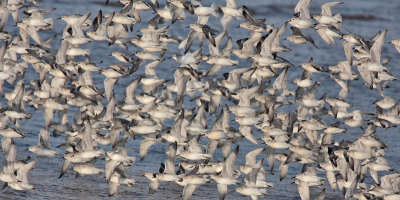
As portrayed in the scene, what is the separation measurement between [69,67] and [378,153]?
5660 millimetres

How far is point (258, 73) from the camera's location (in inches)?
526

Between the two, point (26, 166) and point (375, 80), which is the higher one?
point (375, 80)

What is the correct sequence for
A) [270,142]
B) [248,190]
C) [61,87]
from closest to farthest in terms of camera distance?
[248,190] → [270,142] → [61,87]

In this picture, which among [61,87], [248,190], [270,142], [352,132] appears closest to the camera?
[248,190]

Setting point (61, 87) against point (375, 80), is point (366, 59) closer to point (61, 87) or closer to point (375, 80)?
point (375, 80)

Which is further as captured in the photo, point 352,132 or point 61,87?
point 352,132

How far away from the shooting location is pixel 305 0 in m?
13.7

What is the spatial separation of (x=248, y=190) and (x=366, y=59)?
304 centimetres

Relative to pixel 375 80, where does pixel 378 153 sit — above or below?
below

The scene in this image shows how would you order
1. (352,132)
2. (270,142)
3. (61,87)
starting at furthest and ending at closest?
(352,132) < (61,87) < (270,142)

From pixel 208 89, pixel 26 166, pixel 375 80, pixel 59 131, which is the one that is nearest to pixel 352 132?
pixel 375 80

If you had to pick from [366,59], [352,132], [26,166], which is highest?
[366,59]

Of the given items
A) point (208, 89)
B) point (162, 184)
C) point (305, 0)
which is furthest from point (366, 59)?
point (162, 184)

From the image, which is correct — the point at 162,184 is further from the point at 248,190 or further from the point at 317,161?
the point at 317,161
